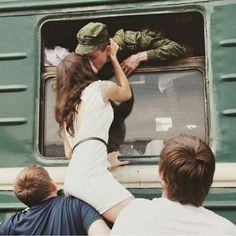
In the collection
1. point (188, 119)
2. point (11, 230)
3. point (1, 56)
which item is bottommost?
point (11, 230)

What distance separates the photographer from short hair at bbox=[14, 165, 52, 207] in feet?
7.50

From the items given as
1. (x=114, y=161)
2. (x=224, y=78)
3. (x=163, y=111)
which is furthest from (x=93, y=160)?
(x=224, y=78)

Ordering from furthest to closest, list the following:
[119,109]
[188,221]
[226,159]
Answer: [119,109] → [226,159] → [188,221]

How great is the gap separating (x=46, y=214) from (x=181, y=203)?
70 cm

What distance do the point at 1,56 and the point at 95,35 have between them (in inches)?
20.4

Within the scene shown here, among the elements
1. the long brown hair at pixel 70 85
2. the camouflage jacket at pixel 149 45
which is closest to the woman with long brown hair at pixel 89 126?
the long brown hair at pixel 70 85

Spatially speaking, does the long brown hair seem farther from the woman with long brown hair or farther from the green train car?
the green train car

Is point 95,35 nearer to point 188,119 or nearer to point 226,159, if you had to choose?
point 188,119

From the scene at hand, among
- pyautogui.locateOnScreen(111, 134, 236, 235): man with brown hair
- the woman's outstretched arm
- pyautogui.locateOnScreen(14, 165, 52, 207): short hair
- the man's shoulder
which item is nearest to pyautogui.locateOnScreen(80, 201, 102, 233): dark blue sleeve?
pyautogui.locateOnScreen(14, 165, 52, 207): short hair

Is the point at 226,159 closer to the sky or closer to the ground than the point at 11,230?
closer to the sky

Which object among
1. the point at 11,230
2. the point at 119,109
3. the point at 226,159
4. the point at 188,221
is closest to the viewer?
the point at 188,221

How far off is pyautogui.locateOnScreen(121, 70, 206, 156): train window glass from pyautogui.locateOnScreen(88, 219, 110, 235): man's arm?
51 centimetres

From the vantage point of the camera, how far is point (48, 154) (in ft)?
8.73

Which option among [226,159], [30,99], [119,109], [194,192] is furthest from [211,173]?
[30,99]
